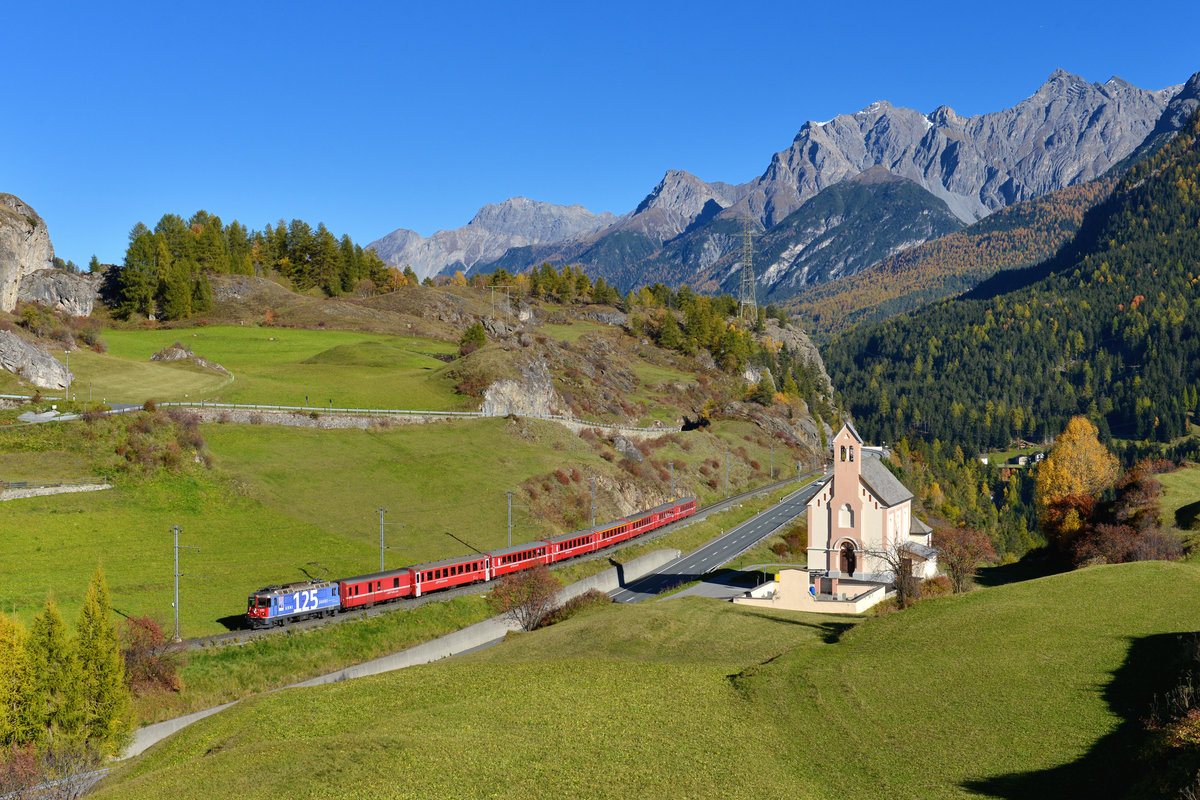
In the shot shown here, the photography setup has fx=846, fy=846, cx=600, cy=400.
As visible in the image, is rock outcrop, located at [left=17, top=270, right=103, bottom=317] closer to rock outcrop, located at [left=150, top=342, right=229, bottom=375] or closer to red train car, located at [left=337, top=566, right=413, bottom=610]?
rock outcrop, located at [left=150, top=342, right=229, bottom=375]

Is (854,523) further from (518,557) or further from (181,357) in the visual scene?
(181,357)

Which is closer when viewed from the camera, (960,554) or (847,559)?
(960,554)

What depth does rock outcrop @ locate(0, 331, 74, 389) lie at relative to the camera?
8238 centimetres

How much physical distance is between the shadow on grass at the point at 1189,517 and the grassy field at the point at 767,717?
26442 mm

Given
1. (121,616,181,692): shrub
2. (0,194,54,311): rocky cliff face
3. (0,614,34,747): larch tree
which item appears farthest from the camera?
(0,194,54,311): rocky cliff face

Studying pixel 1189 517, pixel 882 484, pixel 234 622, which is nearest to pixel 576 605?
pixel 234 622

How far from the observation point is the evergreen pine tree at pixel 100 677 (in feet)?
125

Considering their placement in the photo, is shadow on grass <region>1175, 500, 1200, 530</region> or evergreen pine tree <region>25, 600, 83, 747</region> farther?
shadow on grass <region>1175, 500, 1200, 530</region>

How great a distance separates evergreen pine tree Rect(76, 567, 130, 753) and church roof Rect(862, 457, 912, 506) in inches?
2093

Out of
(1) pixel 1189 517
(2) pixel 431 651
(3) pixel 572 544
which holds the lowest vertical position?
(2) pixel 431 651

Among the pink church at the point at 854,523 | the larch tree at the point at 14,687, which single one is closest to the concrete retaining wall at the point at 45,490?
the larch tree at the point at 14,687

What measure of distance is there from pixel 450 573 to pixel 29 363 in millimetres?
51626

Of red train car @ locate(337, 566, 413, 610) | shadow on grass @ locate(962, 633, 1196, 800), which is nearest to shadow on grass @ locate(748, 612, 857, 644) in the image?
shadow on grass @ locate(962, 633, 1196, 800)

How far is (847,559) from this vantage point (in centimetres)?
6919
